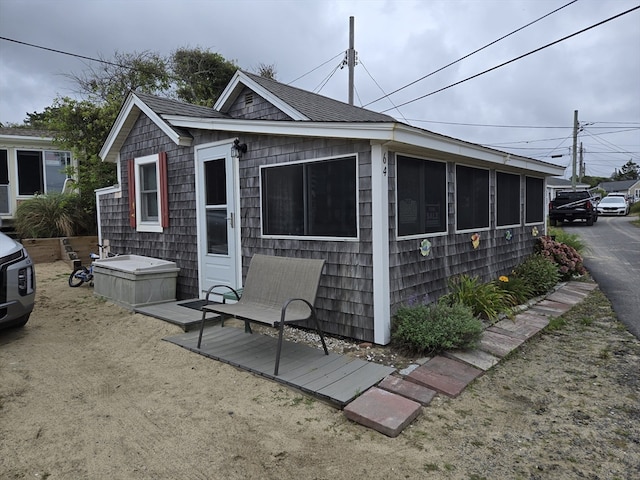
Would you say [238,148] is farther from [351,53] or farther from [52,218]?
[351,53]

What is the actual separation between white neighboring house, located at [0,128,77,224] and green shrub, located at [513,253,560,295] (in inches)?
502

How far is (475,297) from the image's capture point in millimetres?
5445

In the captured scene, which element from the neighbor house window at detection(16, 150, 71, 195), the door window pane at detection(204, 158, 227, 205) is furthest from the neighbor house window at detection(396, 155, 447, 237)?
the neighbor house window at detection(16, 150, 71, 195)

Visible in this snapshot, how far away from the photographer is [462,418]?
3123 millimetres

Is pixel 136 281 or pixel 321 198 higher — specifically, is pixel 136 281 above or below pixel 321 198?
below

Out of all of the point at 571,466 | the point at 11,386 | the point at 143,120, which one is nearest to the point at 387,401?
the point at 571,466

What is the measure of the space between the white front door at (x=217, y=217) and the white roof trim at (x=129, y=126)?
1.61ft

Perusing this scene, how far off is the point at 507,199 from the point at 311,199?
4.12 metres

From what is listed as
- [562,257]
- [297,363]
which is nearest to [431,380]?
[297,363]

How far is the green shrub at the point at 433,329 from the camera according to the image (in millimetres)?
4191

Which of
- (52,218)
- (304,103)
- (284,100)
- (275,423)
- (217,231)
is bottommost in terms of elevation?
(275,423)

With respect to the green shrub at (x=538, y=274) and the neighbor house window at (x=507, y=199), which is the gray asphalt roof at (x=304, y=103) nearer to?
the neighbor house window at (x=507, y=199)

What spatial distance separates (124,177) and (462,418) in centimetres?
725

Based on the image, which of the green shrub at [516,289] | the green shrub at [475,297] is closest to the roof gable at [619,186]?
the green shrub at [516,289]
